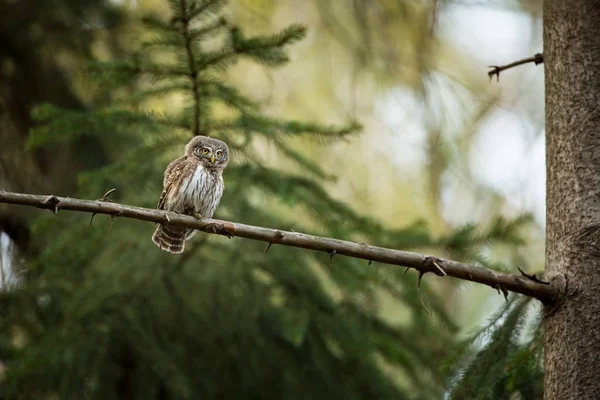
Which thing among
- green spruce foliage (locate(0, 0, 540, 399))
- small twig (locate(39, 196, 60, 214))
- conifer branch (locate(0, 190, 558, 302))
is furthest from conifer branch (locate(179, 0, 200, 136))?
small twig (locate(39, 196, 60, 214))

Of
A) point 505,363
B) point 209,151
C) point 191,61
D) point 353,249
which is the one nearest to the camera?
point 353,249

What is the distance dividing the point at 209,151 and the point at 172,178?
0.88ft

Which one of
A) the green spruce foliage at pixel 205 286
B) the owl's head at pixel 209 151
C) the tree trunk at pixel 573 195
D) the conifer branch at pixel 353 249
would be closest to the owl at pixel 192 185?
the owl's head at pixel 209 151

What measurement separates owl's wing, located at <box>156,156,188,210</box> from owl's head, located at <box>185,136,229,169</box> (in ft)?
0.25

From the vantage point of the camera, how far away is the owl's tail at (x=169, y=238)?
4035 millimetres

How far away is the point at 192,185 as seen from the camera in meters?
4.11

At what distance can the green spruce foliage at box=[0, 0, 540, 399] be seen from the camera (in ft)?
13.2

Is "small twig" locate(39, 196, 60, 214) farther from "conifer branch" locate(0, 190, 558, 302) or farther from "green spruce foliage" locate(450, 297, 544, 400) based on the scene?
"green spruce foliage" locate(450, 297, 544, 400)

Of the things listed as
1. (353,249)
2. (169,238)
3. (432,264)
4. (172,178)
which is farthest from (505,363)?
(172,178)

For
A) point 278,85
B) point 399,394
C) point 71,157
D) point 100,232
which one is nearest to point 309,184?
point 100,232

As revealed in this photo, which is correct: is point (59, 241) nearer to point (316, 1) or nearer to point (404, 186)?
point (316, 1)

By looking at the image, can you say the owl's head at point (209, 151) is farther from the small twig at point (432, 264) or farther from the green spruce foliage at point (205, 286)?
the small twig at point (432, 264)

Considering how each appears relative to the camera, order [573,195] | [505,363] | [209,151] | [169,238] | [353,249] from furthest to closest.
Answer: [209,151] < [169,238] < [505,363] < [573,195] < [353,249]

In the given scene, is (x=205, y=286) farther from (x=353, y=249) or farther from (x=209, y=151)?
(x=353, y=249)
